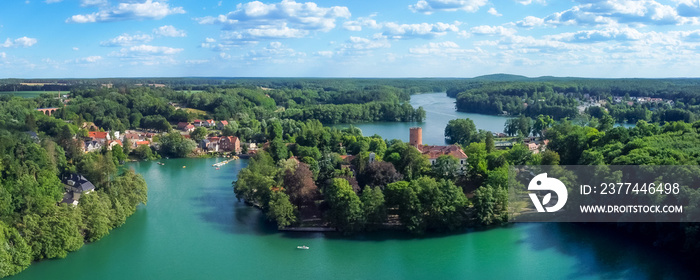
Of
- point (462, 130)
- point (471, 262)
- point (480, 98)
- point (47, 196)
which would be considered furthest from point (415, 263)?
point (480, 98)

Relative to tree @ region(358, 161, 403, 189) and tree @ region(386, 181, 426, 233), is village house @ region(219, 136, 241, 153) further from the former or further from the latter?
tree @ region(386, 181, 426, 233)

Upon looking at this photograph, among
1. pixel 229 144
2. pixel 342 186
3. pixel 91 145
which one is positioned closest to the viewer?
pixel 342 186

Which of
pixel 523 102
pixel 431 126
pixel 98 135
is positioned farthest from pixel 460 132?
pixel 523 102

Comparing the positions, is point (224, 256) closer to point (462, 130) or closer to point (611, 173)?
point (611, 173)

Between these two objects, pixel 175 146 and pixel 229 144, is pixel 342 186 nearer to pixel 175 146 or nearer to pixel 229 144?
pixel 175 146

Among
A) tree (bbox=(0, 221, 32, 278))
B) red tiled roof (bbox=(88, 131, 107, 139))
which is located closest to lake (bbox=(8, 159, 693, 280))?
tree (bbox=(0, 221, 32, 278))
